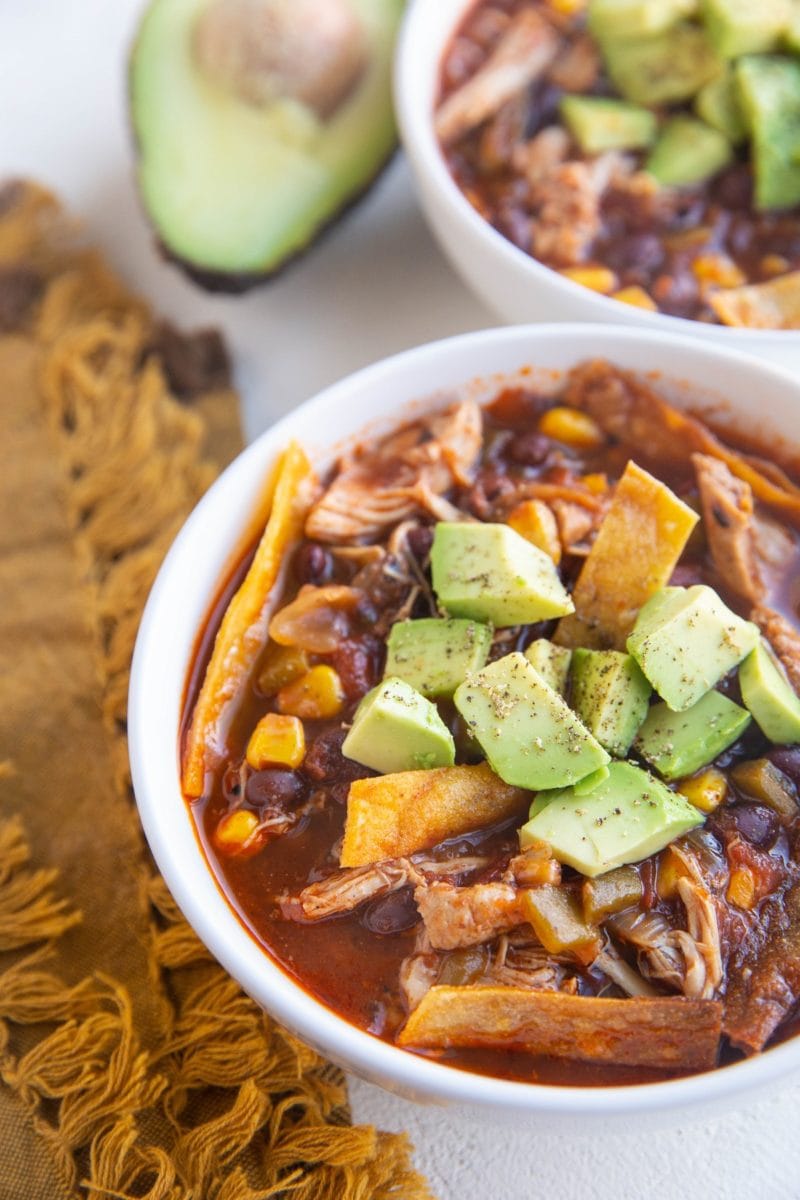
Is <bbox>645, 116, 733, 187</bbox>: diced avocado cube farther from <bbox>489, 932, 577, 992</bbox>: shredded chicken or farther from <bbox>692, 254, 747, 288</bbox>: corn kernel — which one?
<bbox>489, 932, 577, 992</bbox>: shredded chicken

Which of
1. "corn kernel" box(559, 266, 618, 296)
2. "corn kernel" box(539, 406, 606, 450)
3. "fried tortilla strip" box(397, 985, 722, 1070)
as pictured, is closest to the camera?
"fried tortilla strip" box(397, 985, 722, 1070)

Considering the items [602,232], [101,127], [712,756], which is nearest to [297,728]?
[712,756]

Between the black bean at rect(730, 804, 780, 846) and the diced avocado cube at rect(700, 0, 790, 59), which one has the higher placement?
the diced avocado cube at rect(700, 0, 790, 59)

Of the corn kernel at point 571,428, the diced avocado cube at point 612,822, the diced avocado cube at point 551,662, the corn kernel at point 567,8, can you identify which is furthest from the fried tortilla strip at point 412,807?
the corn kernel at point 567,8

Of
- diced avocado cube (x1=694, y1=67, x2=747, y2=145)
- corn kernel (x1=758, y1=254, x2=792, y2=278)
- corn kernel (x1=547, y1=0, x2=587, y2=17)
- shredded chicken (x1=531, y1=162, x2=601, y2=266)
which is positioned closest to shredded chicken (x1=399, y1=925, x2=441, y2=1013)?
shredded chicken (x1=531, y1=162, x2=601, y2=266)

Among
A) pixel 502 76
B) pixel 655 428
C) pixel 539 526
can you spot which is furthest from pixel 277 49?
pixel 539 526

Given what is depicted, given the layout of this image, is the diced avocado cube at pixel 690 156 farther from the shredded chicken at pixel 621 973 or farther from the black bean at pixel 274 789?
the shredded chicken at pixel 621 973

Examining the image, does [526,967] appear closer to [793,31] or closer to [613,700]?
[613,700]
